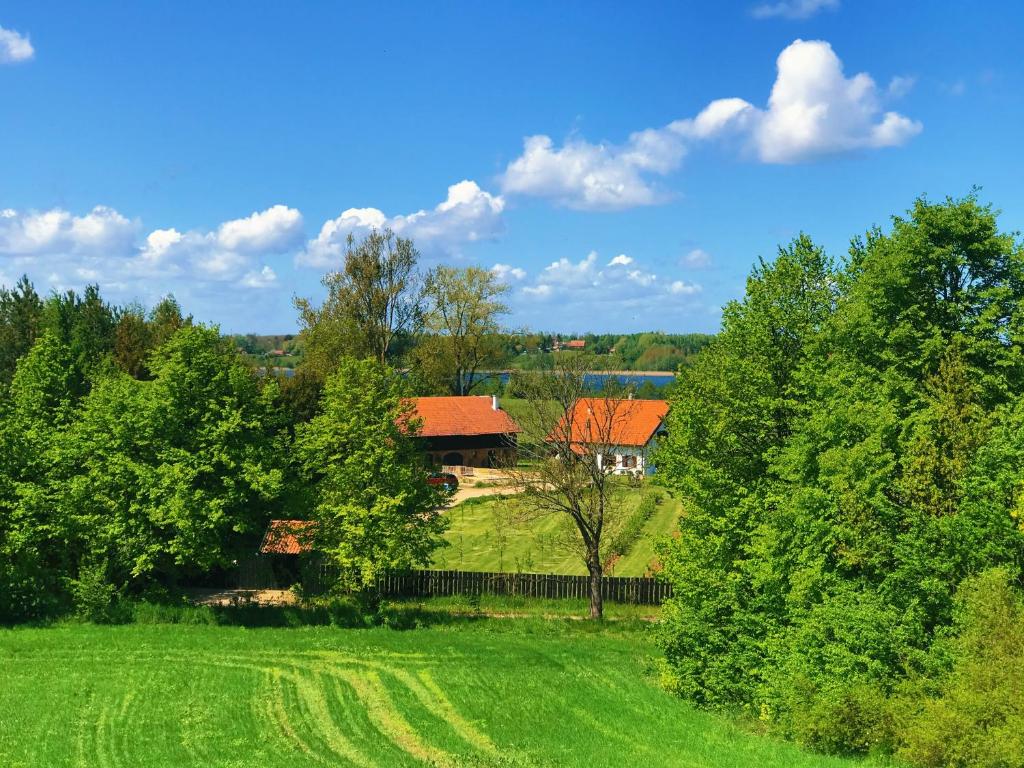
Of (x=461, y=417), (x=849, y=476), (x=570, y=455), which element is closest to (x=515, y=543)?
(x=570, y=455)

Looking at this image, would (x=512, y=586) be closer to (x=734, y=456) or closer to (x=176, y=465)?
(x=734, y=456)

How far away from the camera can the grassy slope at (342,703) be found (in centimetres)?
1947

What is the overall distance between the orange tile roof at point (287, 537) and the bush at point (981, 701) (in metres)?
20.9

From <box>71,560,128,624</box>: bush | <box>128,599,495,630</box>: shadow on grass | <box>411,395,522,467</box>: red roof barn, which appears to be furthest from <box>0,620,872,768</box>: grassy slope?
<box>411,395,522,467</box>: red roof barn

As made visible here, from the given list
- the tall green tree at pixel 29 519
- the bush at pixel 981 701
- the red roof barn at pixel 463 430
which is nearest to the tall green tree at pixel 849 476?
the bush at pixel 981 701

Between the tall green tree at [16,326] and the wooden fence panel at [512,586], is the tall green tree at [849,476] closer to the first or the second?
the wooden fence panel at [512,586]

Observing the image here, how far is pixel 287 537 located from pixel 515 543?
15.1 m

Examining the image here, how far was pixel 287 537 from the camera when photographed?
3522 cm

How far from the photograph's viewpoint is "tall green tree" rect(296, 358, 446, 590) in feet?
103

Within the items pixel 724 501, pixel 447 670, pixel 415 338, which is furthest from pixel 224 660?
pixel 415 338

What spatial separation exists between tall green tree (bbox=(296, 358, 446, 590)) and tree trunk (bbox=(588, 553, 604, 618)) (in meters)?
6.06

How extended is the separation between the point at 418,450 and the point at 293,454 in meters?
5.10

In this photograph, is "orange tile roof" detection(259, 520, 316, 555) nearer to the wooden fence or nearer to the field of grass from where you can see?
the wooden fence

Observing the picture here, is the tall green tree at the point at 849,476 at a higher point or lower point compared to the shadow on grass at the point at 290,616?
higher
